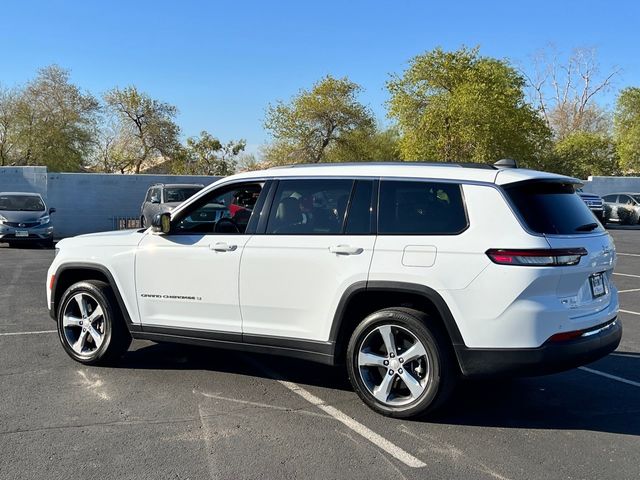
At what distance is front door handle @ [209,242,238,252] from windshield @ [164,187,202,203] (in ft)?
45.2

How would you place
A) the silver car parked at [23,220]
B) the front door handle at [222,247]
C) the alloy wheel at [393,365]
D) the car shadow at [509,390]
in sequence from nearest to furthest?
the alloy wheel at [393,365] < the car shadow at [509,390] < the front door handle at [222,247] < the silver car parked at [23,220]

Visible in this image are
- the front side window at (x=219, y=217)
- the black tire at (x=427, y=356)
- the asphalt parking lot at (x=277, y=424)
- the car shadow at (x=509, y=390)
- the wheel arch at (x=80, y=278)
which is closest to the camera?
the asphalt parking lot at (x=277, y=424)

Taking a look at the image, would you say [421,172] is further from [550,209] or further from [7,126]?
[7,126]

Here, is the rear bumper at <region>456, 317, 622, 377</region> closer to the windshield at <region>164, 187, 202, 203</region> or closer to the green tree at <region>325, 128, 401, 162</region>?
the windshield at <region>164, 187, 202, 203</region>

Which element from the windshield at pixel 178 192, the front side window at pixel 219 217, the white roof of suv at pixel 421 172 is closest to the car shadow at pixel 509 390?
the front side window at pixel 219 217

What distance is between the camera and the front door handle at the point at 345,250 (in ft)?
15.0

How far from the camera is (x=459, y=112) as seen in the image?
29.7m

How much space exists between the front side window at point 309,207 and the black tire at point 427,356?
0.76 m

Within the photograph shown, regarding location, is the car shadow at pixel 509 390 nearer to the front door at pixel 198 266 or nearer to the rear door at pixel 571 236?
the front door at pixel 198 266

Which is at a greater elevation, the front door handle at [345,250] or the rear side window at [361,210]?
the rear side window at [361,210]

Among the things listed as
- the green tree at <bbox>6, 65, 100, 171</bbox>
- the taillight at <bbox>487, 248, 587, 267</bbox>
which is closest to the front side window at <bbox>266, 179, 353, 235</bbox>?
the taillight at <bbox>487, 248, 587, 267</bbox>

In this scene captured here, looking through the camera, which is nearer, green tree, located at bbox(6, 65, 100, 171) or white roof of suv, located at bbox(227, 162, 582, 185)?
white roof of suv, located at bbox(227, 162, 582, 185)

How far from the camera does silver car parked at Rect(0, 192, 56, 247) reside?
16.6 metres

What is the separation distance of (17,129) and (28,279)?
3061cm
